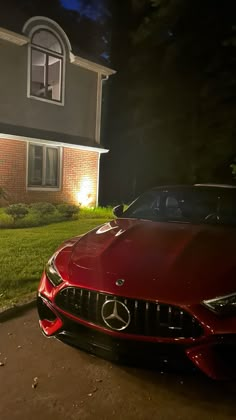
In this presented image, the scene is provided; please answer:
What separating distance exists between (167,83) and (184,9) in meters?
2.94

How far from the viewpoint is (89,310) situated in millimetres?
2699

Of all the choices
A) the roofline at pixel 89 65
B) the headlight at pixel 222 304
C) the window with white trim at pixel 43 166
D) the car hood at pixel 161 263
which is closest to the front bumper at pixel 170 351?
the headlight at pixel 222 304

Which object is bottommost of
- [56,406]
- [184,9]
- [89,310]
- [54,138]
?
[56,406]

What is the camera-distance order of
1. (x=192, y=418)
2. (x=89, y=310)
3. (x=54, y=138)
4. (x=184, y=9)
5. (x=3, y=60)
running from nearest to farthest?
(x=192, y=418), (x=89, y=310), (x=3, y=60), (x=54, y=138), (x=184, y=9)

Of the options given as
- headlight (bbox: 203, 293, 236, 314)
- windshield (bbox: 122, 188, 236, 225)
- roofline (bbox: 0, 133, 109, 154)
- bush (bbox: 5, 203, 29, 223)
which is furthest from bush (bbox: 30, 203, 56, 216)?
headlight (bbox: 203, 293, 236, 314)

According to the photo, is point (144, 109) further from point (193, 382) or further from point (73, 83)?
point (193, 382)

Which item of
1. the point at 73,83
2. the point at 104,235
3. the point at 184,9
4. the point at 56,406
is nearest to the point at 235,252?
the point at 104,235

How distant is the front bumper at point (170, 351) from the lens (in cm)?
237

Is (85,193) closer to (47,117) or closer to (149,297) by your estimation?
(47,117)

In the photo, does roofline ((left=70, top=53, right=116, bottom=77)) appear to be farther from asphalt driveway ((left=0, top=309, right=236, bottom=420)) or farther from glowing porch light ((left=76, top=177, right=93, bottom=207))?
asphalt driveway ((left=0, top=309, right=236, bottom=420))

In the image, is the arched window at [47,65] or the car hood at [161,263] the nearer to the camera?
the car hood at [161,263]

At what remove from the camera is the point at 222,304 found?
2432mm

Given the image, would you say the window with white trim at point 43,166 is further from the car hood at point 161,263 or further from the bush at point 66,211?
the car hood at point 161,263

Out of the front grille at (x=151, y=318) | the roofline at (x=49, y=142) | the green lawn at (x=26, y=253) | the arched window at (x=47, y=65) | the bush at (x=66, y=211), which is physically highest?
the arched window at (x=47, y=65)
